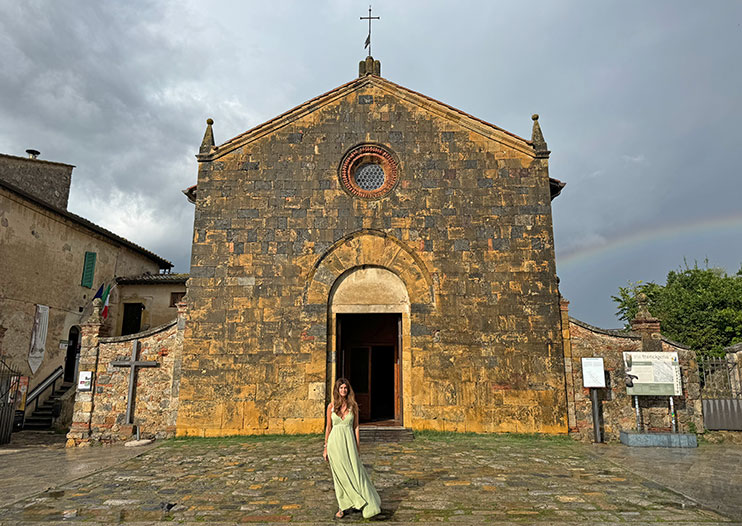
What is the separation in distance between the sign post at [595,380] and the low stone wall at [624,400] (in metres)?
0.20

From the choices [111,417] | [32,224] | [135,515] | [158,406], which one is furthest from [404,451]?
[32,224]

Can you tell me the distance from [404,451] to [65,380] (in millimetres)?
14804

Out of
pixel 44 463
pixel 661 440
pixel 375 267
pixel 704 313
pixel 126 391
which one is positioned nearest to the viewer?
pixel 44 463

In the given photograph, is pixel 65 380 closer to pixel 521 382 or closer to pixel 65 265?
pixel 65 265

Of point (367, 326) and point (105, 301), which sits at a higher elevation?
point (105, 301)

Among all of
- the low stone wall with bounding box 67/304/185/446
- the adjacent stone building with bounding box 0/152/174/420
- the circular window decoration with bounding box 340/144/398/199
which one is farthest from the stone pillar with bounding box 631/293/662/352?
the adjacent stone building with bounding box 0/152/174/420

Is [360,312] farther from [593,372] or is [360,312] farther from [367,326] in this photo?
[593,372]

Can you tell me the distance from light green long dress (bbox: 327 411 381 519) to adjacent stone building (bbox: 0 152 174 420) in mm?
14480

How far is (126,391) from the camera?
38.6ft

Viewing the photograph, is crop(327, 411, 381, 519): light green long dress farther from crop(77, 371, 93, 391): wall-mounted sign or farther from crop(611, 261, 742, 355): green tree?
crop(611, 261, 742, 355): green tree

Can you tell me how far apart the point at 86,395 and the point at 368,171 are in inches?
367

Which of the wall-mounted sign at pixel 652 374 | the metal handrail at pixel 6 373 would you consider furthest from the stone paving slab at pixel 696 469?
the metal handrail at pixel 6 373

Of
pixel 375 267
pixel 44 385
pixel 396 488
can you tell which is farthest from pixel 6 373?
pixel 396 488

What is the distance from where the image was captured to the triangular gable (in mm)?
12602
